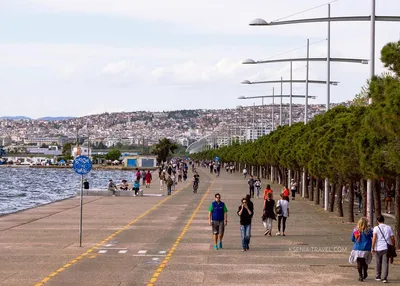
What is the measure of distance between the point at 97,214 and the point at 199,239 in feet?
47.4

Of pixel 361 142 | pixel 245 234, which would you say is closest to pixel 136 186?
pixel 361 142

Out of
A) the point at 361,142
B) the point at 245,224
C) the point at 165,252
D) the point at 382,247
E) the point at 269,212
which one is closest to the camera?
the point at 382,247

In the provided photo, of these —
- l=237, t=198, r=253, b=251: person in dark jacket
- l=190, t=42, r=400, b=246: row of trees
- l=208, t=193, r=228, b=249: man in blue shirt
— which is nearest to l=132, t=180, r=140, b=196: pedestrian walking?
l=190, t=42, r=400, b=246: row of trees

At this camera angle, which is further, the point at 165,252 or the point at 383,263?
the point at 165,252

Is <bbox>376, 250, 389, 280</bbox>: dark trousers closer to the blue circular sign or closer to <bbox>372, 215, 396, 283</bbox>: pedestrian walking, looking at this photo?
<bbox>372, 215, 396, 283</bbox>: pedestrian walking

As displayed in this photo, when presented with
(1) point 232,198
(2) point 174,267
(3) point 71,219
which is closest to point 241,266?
(2) point 174,267

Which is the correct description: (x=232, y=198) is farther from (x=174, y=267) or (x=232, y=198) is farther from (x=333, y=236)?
(x=174, y=267)

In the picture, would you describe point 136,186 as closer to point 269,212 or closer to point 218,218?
point 269,212

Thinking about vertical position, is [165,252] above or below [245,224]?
below

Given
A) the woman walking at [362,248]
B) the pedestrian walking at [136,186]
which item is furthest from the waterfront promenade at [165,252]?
the pedestrian walking at [136,186]

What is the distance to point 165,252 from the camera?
27656 millimetres

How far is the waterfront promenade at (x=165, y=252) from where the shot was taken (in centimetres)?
2189

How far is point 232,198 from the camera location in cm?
6347

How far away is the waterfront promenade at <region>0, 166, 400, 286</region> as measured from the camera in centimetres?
2189
